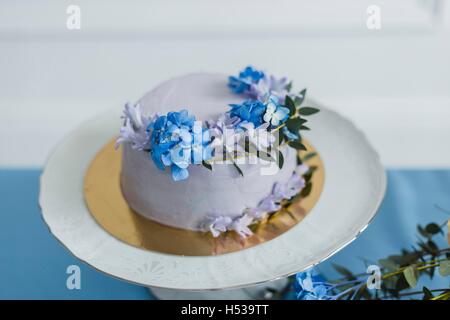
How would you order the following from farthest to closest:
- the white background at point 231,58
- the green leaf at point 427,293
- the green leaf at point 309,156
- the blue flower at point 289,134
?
the white background at point 231,58 < the green leaf at point 309,156 < the blue flower at point 289,134 < the green leaf at point 427,293

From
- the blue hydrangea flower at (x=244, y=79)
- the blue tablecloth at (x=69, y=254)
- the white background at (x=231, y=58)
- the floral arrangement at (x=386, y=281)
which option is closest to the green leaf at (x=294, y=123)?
the blue hydrangea flower at (x=244, y=79)

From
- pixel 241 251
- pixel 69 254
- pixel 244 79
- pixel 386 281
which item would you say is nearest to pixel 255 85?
pixel 244 79

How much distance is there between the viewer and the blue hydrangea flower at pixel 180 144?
84 centimetres

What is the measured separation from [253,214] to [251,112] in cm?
16

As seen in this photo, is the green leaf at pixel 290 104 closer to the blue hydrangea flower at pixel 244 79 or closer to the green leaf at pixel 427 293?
the blue hydrangea flower at pixel 244 79

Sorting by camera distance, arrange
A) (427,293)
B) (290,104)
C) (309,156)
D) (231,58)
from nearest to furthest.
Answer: (427,293) → (290,104) → (309,156) → (231,58)

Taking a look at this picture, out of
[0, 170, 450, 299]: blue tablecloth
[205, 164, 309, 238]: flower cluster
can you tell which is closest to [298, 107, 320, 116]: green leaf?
[205, 164, 309, 238]: flower cluster

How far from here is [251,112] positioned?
2.90 feet

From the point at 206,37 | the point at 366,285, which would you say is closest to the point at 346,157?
the point at 366,285

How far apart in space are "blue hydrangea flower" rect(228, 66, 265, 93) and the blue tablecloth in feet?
1.17

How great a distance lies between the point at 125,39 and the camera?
59.7 inches

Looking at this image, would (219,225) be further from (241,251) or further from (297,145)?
(297,145)

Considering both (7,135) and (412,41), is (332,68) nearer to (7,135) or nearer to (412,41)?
(412,41)

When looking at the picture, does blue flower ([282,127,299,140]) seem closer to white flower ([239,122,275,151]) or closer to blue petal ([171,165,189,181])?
white flower ([239,122,275,151])
